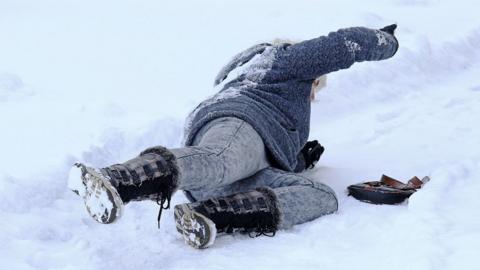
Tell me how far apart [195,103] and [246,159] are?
1.71m

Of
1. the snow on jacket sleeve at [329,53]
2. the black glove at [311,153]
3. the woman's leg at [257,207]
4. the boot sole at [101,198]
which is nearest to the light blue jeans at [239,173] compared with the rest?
the woman's leg at [257,207]

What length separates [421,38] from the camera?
570 centimetres

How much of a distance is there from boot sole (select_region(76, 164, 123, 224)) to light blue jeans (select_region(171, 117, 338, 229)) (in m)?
0.27

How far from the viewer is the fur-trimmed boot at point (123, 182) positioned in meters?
1.88

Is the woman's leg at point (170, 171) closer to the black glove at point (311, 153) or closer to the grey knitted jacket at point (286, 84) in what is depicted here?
the grey knitted jacket at point (286, 84)

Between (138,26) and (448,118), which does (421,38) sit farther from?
(138,26)

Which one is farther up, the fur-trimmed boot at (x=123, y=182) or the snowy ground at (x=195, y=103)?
the fur-trimmed boot at (x=123, y=182)

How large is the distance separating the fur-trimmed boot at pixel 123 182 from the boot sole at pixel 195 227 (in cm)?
8

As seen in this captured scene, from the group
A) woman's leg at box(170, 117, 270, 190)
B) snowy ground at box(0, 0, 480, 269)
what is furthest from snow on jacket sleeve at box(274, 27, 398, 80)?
snowy ground at box(0, 0, 480, 269)

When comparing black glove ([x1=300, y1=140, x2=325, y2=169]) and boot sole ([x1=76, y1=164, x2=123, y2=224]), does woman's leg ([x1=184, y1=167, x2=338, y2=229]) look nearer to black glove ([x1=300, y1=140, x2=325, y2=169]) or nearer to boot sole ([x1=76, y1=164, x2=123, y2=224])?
black glove ([x1=300, y1=140, x2=325, y2=169])

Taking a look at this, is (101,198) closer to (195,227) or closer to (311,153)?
(195,227)

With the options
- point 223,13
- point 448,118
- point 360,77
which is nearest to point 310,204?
point 448,118

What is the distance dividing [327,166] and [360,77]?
1.67 metres

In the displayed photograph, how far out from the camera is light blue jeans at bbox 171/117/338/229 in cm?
217
